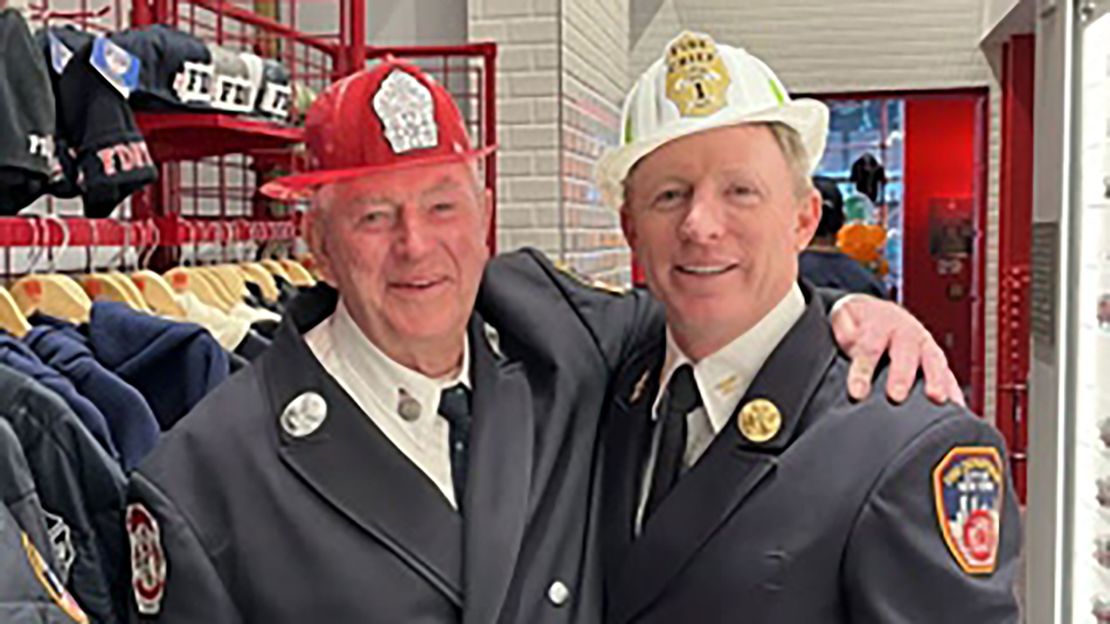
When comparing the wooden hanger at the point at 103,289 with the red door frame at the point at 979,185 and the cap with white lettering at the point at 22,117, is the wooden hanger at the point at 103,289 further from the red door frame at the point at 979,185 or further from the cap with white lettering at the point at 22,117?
the red door frame at the point at 979,185

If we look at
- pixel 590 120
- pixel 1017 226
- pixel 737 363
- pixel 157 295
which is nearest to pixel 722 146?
pixel 737 363

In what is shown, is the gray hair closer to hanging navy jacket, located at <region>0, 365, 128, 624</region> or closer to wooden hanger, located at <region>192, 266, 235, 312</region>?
hanging navy jacket, located at <region>0, 365, 128, 624</region>

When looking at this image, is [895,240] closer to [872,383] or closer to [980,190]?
[980,190]

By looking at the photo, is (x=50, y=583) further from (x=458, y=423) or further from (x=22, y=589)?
(x=458, y=423)

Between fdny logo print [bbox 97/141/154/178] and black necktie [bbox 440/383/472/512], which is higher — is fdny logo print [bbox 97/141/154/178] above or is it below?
above

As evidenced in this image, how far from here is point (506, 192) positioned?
5.24 meters

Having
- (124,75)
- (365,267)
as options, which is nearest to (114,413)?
(365,267)

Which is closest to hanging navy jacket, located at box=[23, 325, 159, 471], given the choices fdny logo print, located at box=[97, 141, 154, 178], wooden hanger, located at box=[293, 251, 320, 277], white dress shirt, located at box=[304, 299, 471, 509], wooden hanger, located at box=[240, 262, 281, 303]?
white dress shirt, located at box=[304, 299, 471, 509]

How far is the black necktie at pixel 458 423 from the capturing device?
185cm

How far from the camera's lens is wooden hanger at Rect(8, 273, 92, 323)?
8.44ft

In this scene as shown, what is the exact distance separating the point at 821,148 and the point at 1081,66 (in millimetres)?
2786

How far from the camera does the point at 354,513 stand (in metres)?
1.74

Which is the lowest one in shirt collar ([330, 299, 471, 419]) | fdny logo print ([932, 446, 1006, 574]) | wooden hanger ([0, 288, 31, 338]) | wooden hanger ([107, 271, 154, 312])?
fdny logo print ([932, 446, 1006, 574])

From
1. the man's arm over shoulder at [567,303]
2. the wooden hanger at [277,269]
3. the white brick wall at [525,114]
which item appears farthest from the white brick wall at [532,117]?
the man's arm over shoulder at [567,303]
